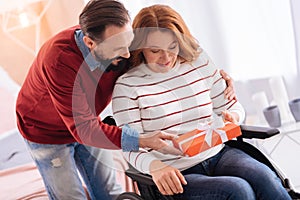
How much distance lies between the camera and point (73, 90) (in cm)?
150

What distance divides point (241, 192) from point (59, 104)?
0.56 meters

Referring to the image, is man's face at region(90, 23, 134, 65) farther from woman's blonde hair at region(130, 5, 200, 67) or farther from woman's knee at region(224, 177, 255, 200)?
woman's knee at region(224, 177, 255, 200)

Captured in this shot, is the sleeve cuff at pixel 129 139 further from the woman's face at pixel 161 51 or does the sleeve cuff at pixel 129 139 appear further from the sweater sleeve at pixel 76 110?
the woman's face at pixel 161 51

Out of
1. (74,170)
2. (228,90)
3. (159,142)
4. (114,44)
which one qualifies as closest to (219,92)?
(228,90)

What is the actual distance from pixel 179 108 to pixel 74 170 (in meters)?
0.43

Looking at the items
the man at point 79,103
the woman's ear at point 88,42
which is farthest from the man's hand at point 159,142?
the woman's ear at point 88,42

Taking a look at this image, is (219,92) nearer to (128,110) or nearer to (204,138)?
(204,138)

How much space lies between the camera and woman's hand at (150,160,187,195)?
1.40 metres

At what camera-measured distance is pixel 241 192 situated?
140 centimetres

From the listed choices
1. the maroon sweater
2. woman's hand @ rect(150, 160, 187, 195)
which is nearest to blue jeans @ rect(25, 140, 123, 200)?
the maroon sweater

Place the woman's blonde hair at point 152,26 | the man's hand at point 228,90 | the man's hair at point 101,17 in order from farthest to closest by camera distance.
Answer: the man's hand at point 228,90 < the woman's blonde hair at point 152,26 < the man's hair at point 101,17

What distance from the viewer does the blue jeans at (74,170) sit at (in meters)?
1.69

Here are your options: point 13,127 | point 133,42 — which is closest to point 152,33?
point 133,42

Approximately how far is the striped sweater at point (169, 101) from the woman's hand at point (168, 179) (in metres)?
0.05
